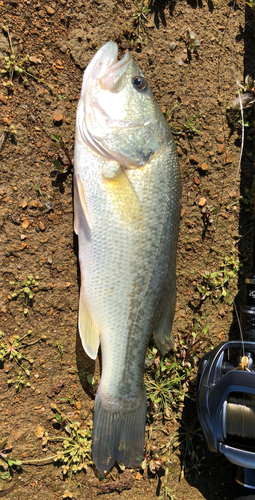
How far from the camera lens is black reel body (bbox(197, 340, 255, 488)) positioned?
2.04m

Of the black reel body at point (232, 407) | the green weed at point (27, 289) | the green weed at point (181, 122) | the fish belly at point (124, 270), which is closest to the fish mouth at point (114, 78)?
the fish belly at point (124, 270)

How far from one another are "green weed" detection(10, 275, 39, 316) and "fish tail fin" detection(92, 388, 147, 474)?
0.82 m

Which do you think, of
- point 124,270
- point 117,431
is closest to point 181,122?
point 124,270

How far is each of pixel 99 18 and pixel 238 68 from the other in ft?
4.25

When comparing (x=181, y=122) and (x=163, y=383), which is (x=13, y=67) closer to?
(x=181, y=122)

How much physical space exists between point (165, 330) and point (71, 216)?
3.53 feet

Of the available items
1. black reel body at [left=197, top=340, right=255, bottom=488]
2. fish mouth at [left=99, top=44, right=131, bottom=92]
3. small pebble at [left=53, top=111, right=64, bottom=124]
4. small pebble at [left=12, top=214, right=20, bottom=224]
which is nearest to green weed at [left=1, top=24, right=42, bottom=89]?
small pebble at [left=53, top=111, right=64, bottom=124]

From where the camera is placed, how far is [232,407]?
214cm

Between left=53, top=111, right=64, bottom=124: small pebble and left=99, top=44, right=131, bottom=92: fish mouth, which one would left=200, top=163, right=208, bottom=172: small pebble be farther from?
left=53, top=111, right=64, bottom=124: small pebble

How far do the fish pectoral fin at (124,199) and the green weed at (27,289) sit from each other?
2.82 feet

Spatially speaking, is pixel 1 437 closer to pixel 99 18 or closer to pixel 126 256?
pixel 126 256

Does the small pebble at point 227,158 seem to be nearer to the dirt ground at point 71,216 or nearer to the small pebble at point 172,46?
the dirt ground at point 71,216

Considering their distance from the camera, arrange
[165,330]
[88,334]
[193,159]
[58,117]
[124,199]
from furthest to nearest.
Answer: [193,159], [58,117], [165,330], [88,334], [124,199]

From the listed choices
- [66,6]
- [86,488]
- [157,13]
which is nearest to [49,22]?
[66,6]
